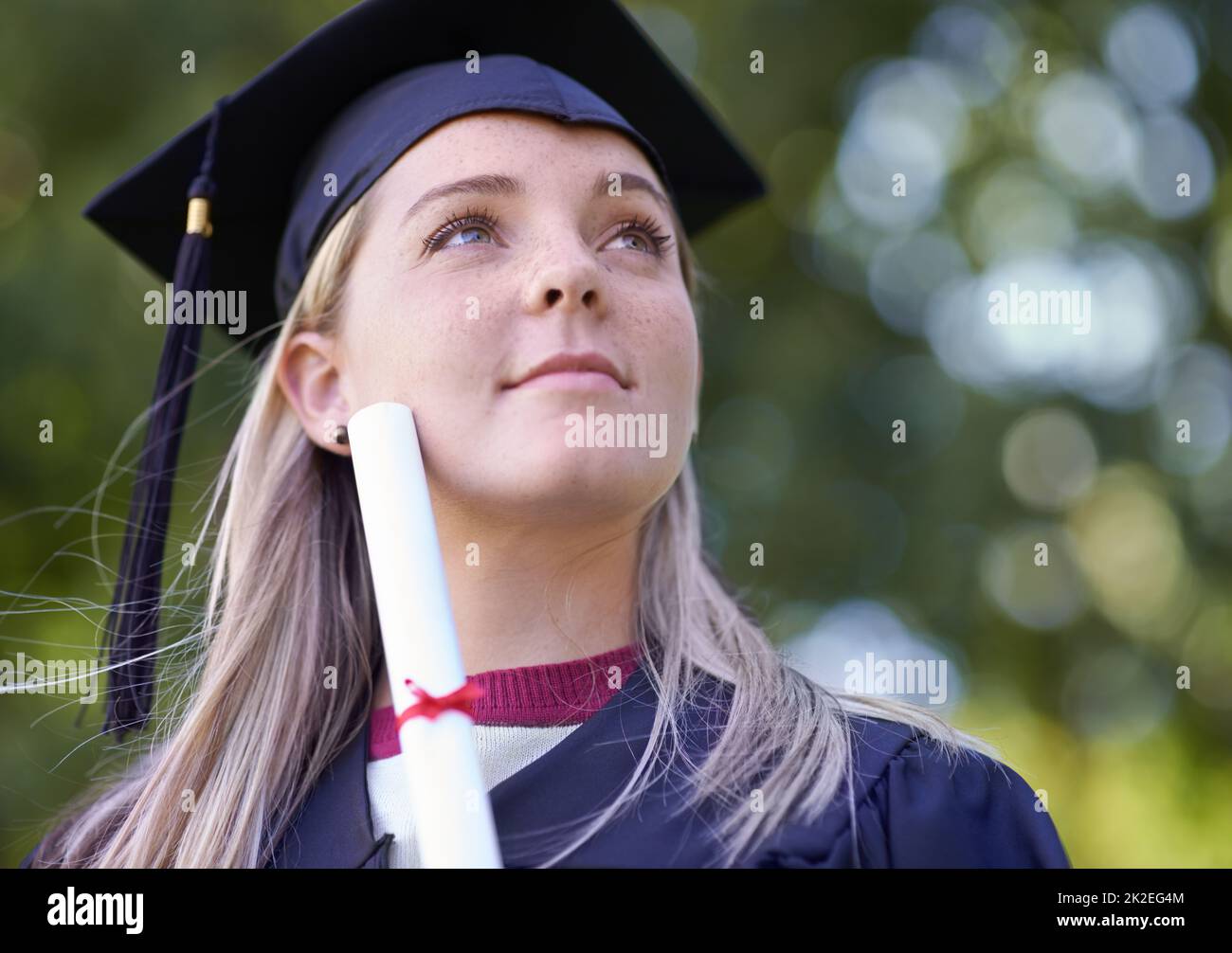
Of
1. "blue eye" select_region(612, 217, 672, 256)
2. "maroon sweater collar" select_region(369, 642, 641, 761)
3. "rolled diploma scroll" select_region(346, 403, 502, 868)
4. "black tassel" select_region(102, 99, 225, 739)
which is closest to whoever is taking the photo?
"rolled diploma scroll" select_region(346, 403, 502, 868)

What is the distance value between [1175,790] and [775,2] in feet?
12.1

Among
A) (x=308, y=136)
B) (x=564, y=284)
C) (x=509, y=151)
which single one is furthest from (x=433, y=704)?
(x=308, y=136)

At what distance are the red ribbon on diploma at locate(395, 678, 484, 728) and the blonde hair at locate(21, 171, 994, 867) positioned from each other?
0.31 m

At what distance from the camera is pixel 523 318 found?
2.09m

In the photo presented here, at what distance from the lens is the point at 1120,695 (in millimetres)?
5305

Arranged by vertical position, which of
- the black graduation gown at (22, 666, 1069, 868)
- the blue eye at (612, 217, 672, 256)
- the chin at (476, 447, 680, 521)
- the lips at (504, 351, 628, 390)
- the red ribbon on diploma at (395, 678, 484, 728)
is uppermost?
the blue eye at (612, 217, 672, 256)

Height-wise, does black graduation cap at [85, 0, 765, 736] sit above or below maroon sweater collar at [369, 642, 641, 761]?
above

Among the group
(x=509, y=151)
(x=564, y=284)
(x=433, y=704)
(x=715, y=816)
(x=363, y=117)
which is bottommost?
(x=715, y=816)

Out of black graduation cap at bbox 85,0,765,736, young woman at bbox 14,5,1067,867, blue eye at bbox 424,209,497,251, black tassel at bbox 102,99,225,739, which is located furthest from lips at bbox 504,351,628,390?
black tassel at bbox 102,99,225,739

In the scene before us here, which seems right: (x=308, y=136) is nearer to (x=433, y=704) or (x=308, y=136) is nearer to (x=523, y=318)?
(x=523, y=318)

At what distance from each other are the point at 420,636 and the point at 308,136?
1.23 meters

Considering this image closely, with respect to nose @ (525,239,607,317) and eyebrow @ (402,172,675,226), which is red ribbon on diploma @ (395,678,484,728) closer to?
nose @ (525,239,607,317)

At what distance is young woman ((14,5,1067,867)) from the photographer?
6.55 feet

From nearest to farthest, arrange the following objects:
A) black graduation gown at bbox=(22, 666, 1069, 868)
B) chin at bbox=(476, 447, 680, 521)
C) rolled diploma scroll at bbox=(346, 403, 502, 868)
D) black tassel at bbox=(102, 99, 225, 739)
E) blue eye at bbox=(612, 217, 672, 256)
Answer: rolled diploma scroll at bbox=(346, 403, 502, 868) → black graduation gown at bbox=(22, 666, 1069, 868) → chin at bbox=(476, 447, 680, 521) → blue eye at bbox=(612, 217, 672, 256) → black tassel at bbox=(102, 99, 225, 739)
